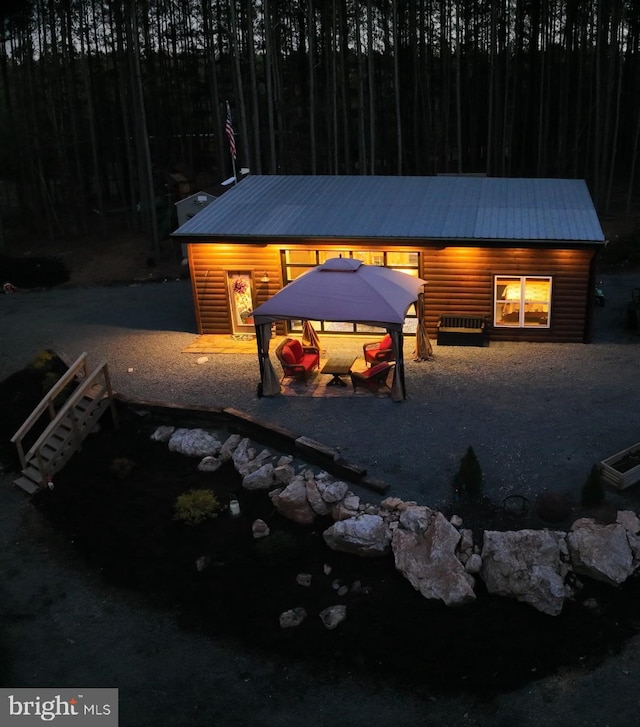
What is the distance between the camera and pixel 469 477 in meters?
11.2

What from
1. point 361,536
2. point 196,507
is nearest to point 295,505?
point 361,536

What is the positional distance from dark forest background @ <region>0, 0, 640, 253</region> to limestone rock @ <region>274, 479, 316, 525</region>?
19366 millimetres

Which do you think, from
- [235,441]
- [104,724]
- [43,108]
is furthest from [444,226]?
[43,108]

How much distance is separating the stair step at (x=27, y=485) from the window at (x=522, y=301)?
10991 millimetres

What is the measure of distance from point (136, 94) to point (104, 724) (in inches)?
941

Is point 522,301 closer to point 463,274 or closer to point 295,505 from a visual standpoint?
point 463,274

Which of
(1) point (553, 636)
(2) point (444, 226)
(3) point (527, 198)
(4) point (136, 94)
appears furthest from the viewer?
(4) point (136, 94)

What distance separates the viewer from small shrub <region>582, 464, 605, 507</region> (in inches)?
420

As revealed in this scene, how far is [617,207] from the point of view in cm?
3228

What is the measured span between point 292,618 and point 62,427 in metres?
6.71

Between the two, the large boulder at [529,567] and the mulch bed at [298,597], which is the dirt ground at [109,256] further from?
the large boulder at [529,567]

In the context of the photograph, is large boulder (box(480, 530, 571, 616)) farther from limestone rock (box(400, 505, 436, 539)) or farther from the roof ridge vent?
the roof ridge vent

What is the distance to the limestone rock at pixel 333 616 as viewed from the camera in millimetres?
9305

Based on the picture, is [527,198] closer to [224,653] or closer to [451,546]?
[451,546]
